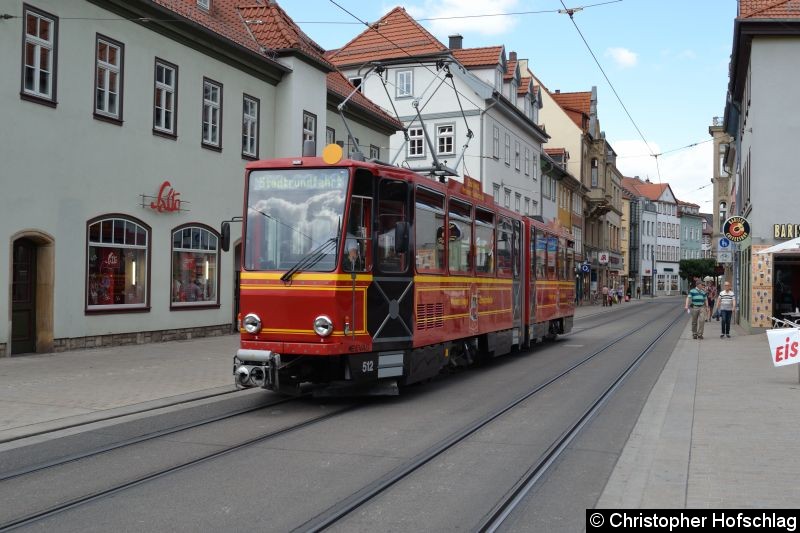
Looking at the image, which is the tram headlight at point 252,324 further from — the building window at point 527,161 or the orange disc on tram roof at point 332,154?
the building window at point 527,161

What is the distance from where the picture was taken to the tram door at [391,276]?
10.4 meters

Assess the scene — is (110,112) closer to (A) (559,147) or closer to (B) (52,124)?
(B) (52,124)

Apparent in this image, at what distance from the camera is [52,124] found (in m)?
15.9

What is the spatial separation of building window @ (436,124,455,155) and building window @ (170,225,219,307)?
2088cm

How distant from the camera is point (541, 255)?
1944 cm

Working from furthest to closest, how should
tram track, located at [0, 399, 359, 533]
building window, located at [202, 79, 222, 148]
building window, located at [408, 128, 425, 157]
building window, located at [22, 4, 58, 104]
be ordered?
building window, located at [408, 128, 425, 157], building window, located at [202, 79, 222, 148], building window, located at [22, 4, 58, 104], tram track, located at [0, 399, 359, 533]

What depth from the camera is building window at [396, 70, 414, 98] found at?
41219 millimetres

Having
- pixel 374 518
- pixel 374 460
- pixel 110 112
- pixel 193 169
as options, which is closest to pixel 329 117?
pixel 193 169

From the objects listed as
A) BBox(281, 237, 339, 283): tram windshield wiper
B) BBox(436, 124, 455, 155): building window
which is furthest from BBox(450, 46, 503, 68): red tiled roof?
BBox(281, 237, 339, 283): tram windshield wiper

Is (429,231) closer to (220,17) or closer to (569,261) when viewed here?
(569,261)

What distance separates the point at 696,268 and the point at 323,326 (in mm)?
104501

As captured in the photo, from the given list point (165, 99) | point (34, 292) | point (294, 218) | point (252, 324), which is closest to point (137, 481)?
point (252, 324)

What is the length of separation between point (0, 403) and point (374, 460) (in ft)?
17.8

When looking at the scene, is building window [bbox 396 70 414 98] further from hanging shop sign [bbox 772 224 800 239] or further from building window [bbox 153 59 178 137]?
building window [bbox 153 59 178 137]
